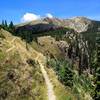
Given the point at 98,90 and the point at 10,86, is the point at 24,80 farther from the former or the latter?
the point at 98,90

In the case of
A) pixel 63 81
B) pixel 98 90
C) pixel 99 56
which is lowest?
pixel 63 81

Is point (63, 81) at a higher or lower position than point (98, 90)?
lower

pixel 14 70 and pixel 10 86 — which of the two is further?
pixel 14 70

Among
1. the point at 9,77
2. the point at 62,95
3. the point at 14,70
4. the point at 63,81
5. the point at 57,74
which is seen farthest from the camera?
the point at 57,74

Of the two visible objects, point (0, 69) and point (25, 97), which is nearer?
point (25, 97)

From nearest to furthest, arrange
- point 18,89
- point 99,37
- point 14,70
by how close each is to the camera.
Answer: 1. point 99,37
2. point 18,89
3. point 14,70

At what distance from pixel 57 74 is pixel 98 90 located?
2462 inches

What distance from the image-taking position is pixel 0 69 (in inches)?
3755

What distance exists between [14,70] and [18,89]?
16.1 metres

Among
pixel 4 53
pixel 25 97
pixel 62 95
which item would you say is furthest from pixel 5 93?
pixel 4 53

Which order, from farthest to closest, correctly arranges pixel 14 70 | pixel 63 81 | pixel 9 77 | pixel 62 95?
pixel 63 81 → pixel 14 70 → pixel 9 77 → pixel 62 95

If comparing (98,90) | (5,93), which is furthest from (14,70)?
(98,90)

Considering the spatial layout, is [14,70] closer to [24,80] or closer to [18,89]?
[24,80]

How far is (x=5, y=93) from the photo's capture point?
80375mm
